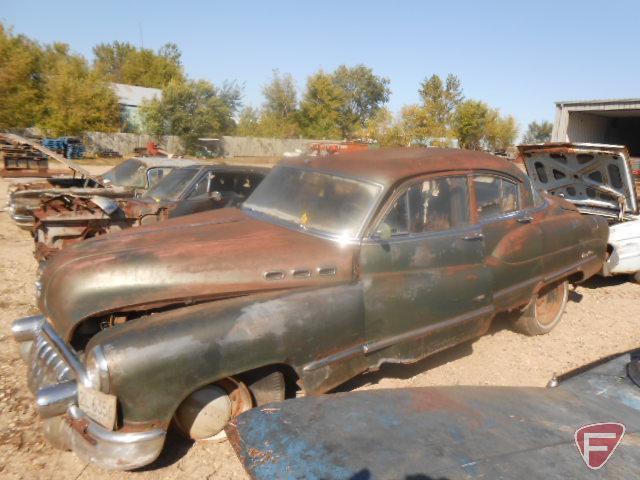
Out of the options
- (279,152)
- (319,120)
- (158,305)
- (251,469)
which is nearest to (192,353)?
(158,305)

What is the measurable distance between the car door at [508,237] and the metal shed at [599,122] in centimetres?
1323

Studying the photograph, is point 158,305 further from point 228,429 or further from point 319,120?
point 319,120

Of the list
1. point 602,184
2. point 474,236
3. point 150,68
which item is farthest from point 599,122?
point 150,68

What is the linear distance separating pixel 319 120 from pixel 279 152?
14.7 metres

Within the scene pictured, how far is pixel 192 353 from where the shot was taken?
2.41 meters

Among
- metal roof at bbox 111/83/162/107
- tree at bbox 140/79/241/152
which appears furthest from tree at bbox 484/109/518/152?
metal roof at bbox 111/83/162/107

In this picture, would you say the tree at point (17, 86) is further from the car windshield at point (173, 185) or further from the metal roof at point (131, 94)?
the car windshield at point (173, 185)

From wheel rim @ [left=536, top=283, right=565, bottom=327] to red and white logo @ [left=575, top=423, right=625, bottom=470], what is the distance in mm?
3076

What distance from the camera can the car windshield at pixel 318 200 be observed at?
325 cm

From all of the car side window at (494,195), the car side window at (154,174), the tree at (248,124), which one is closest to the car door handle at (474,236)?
the car side window at (494,195)

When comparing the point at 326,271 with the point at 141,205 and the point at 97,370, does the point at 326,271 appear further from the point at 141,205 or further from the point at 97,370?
the point at 141,205

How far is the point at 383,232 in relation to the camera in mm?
3164

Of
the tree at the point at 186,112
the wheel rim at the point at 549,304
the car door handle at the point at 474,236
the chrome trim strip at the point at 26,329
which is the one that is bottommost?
the wheel rim at the point at 549,304

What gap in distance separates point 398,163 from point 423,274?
897 mm
